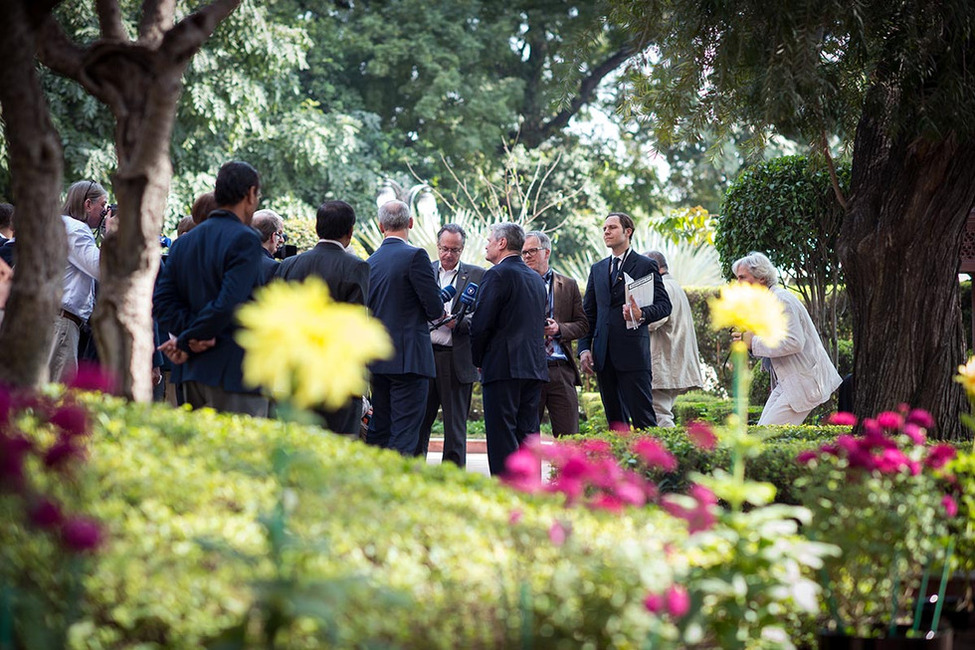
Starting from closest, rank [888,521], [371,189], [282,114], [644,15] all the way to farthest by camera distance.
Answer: [888,521], [644,15], [282,114], [371,189]

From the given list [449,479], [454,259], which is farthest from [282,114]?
[449,479]

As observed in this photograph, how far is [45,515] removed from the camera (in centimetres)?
→ 259

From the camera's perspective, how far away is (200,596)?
271cm

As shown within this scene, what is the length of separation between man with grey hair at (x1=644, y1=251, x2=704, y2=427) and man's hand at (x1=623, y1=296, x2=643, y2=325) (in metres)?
0.96

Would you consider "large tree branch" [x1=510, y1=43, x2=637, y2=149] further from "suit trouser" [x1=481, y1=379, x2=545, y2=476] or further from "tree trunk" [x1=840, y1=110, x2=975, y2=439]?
"tree trunk" [x1=840, y1=110, x2=975, y2=439]

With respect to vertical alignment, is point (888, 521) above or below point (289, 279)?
below

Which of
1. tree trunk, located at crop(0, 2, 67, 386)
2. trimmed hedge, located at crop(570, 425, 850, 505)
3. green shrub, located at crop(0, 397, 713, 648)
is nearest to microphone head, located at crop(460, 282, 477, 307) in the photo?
trimmed hedge, located at crop(570, 425, 850, 505)

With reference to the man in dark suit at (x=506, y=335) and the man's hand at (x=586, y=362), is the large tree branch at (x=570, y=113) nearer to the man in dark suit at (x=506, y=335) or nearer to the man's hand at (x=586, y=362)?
the man's hand at (x=586, y=362)

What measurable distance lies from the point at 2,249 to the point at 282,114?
16.5 m

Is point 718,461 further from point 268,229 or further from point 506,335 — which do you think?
point 268,229

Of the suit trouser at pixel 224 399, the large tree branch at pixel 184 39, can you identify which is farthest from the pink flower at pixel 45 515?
the suit trouser at pixel 224 399

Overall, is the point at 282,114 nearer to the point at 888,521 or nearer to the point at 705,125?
the point at 705,125

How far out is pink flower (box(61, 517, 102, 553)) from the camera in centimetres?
253

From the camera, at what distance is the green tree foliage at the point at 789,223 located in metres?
11.0
